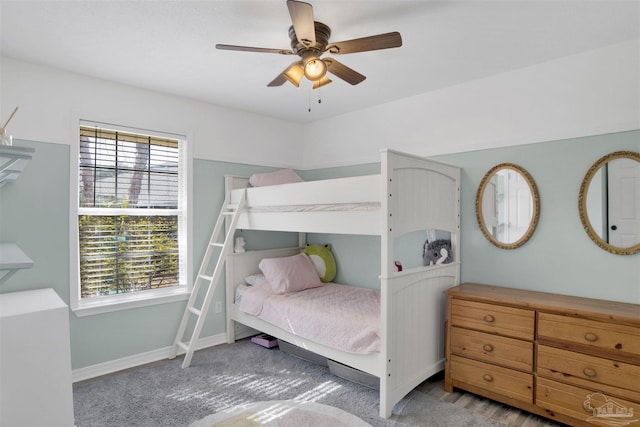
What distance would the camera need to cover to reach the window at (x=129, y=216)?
3.01 m

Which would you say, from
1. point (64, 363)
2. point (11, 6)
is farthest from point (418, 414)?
point (11, 6)

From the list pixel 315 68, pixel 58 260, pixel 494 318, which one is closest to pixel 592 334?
pixel 494 318

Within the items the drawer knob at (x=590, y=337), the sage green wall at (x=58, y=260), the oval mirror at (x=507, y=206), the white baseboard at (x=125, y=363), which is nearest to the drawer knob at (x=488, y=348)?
the drawer knob at (x=590, y=337)

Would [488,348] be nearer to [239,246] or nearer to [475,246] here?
[475,246]

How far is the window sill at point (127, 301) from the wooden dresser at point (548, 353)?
2434 millimetres

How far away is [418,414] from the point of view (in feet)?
7.88

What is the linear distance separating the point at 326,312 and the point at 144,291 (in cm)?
171

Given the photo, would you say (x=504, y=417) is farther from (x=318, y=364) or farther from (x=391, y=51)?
(x=391, y=51)

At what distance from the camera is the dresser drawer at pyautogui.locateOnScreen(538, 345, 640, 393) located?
2.00 m

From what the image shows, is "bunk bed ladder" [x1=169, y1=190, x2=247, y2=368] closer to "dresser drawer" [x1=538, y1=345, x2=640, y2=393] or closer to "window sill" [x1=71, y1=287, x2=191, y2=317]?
"window sill" [x1=71, y1=287, x2=191, y2=317]

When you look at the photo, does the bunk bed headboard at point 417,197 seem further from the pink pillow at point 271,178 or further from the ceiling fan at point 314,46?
the pink pillow at point 271,178

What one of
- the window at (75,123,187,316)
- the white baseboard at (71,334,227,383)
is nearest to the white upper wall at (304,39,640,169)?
the window at (75,123,187,316)

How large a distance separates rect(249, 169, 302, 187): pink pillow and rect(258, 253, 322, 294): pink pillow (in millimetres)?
795

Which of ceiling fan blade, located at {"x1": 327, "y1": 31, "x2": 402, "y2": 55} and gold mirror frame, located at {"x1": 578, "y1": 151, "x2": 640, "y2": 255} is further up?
ceiling fan blade, located at {"x1": 327, "y1": 31, "x2": 402, "y2": 55}
